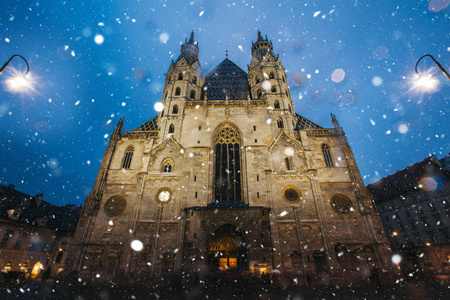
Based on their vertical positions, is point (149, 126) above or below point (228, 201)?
above

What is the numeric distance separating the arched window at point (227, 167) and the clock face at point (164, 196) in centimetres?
456

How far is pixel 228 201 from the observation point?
20.7 metres

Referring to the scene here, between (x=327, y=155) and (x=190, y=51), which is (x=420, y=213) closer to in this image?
(x=327, y=155)

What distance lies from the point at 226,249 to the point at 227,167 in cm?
784

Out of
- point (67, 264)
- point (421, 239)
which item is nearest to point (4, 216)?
point (67, 264)

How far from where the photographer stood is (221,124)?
24969 mm

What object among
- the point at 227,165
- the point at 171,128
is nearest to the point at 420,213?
the point at 227,165

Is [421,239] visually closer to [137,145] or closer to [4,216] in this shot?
[137,145]

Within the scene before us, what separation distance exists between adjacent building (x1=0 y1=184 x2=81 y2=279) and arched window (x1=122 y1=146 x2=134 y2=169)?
1484 cm

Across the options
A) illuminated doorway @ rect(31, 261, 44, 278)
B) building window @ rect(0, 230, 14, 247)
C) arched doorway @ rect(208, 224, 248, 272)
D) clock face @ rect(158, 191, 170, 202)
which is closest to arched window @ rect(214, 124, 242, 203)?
arched doorway @ rect(208, 224, 248, 272)

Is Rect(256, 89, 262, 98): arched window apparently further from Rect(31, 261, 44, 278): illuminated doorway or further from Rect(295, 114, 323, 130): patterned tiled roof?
Rect(31, 261, 44, 278): illuminated doorway

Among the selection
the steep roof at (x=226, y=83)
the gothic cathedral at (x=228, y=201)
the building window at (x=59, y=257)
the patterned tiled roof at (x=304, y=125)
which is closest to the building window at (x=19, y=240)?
the building window at (x=59, y=257)

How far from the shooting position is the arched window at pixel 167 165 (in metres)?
22.2

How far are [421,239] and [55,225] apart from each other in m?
52.6
